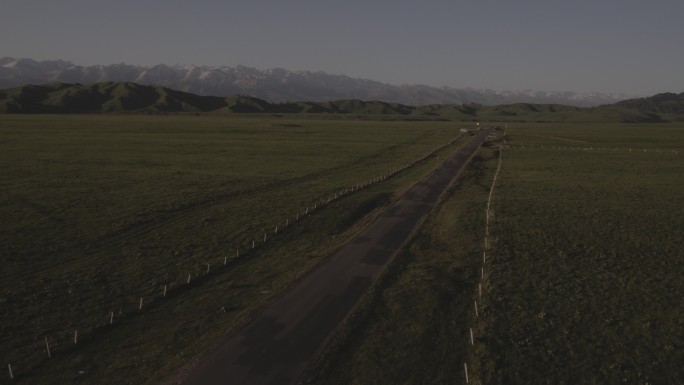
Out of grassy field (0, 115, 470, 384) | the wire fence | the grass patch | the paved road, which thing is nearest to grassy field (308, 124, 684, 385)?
the grass patch

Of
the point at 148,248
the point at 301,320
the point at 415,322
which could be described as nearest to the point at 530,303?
the point at 415,322

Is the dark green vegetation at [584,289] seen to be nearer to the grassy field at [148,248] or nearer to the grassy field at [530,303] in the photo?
the grassy field at [530,303]

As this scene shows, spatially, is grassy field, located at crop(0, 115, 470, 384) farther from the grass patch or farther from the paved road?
the grass patch

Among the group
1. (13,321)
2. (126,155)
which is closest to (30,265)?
(13,321)


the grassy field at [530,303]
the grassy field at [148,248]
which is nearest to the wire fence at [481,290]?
the grassy field at [530,303]

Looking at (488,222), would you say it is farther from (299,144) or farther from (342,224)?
(299,144)

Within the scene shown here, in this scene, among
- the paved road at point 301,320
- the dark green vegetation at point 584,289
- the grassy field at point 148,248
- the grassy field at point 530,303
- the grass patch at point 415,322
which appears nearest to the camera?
the paved road at point 301,320
